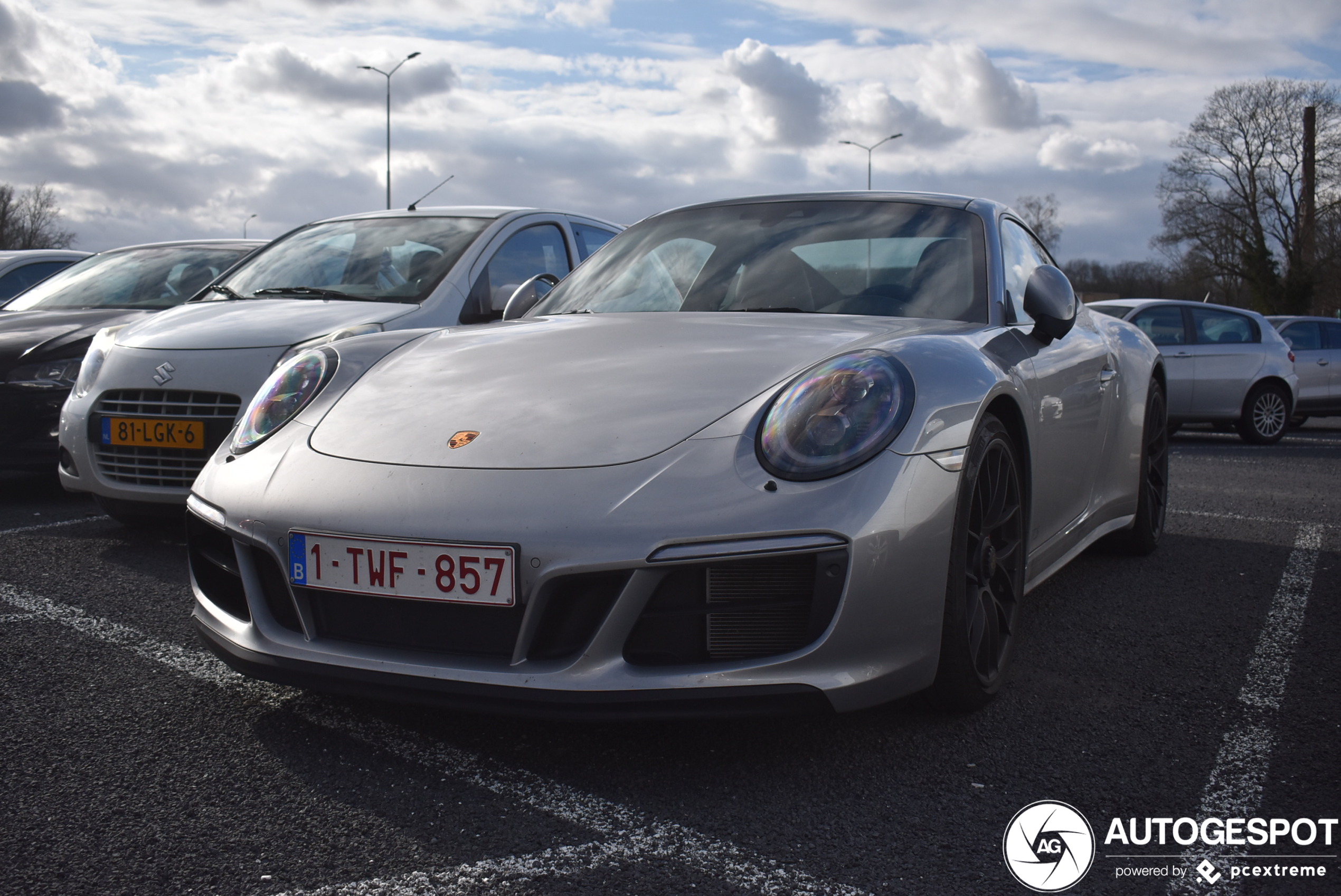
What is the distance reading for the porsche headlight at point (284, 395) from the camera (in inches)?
109

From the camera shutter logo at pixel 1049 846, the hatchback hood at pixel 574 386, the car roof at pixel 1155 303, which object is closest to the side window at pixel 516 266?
the hatchback hood at pixel 574 386

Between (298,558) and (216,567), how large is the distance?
1.26 ft

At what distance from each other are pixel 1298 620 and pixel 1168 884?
2080 millimetres

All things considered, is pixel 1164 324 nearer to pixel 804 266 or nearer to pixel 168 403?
pixel 804 266

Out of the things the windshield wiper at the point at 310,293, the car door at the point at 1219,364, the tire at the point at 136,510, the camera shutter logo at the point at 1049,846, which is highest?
the windshield wiper at the point at 310,293

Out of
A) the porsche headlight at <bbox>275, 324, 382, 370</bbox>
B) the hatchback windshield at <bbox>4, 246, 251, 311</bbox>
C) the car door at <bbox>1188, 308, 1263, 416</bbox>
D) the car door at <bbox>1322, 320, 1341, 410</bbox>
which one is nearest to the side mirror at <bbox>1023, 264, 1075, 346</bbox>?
the porsche headlight at <bbox>275, 324, 382, 370</bbox>

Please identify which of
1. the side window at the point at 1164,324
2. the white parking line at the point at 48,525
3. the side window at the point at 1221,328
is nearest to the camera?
the white parking line at the point at 48,525

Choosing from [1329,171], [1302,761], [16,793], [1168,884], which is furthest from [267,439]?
[1329,171]

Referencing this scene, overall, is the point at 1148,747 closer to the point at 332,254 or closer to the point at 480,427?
the point at 480,427

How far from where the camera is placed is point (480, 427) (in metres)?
2.47

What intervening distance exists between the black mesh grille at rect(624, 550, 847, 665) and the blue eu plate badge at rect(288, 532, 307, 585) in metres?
0.66

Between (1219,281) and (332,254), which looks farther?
(1219,281)

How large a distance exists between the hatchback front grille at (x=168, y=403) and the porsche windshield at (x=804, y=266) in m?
1.40

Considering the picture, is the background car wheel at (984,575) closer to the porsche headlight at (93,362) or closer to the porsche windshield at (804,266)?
the porsche windshield at (804,266)
